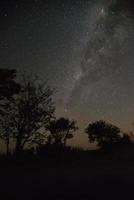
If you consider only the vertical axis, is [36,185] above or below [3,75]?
below

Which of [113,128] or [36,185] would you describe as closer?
[36,185]

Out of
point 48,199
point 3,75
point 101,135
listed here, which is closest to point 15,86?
point 3,75

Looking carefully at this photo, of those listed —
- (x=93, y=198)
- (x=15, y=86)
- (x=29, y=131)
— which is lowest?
(x=93, y=198)

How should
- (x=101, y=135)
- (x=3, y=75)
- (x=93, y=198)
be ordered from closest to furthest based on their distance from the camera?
(x=93, y=198)
(x=3, y=75)
(x=101, y=135)

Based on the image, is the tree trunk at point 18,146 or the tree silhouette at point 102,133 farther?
the tree silhouette at point 102,133

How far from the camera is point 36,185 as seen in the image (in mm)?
16359

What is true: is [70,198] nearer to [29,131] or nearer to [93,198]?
[93,198]

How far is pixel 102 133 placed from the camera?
3135 inches

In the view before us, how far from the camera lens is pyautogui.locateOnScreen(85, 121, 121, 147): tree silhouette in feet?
258

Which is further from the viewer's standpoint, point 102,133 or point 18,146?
point 102,133

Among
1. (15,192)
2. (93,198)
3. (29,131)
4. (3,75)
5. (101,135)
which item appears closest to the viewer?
(93,198)

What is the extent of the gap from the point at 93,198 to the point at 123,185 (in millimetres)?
3543

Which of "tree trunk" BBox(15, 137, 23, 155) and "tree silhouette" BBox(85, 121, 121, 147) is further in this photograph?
"tree silhouette" BBox(85, 121, 121, 147)

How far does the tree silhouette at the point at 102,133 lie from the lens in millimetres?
78688
